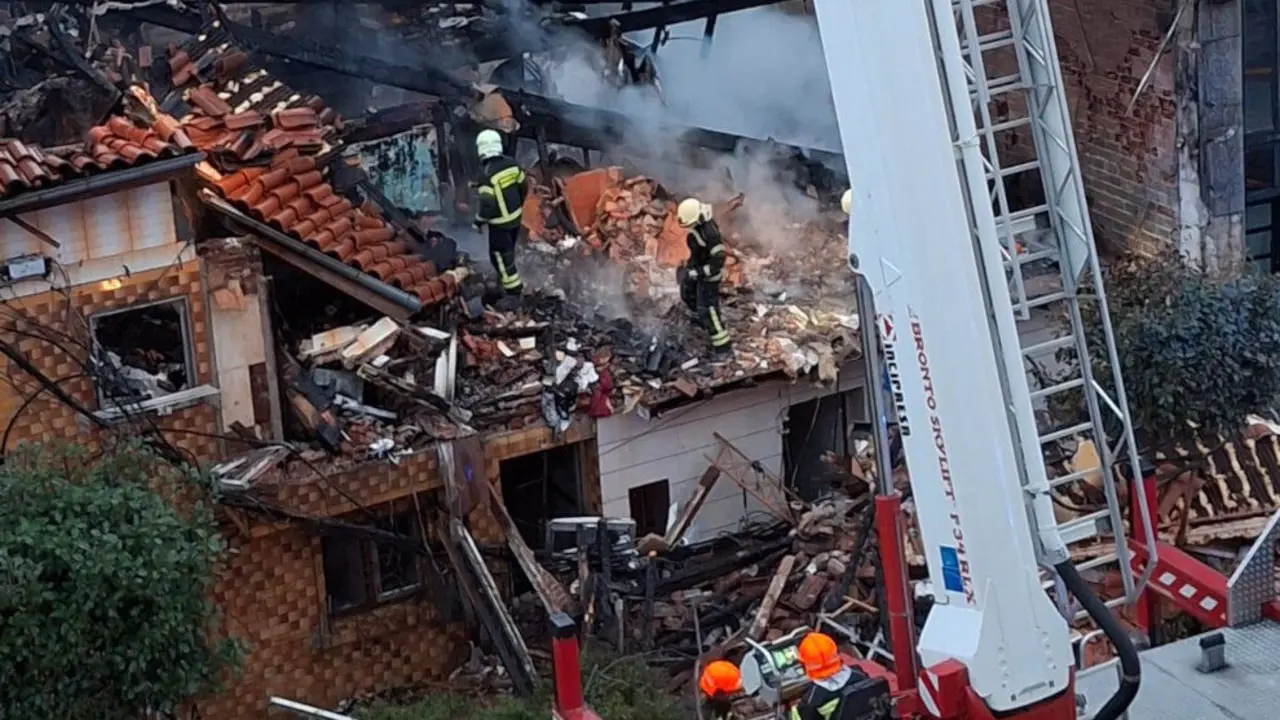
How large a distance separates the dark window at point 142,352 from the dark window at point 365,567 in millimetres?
1818

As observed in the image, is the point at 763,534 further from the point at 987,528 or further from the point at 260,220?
the point at 987,528

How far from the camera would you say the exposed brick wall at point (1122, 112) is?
15172mm

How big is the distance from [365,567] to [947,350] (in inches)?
300

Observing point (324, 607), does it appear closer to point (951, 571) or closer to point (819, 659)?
point (819, 659)

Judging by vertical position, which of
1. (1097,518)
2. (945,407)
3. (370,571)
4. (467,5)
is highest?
(467,5)

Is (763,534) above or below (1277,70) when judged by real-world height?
below

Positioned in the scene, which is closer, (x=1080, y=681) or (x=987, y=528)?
(x=987, y=528)

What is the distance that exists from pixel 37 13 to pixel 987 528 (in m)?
11.4

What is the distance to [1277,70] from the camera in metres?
16.0

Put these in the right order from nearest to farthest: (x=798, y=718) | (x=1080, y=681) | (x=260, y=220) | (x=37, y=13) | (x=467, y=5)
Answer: (x=798, y=718) → (x=1080, y=681) → (x=260, y=220) → (x=37, y=13) → (x=467, y=5)

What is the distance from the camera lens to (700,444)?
46.2 feet

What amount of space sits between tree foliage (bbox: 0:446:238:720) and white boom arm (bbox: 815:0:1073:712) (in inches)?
199

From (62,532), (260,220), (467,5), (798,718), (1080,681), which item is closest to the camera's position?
(798,718)

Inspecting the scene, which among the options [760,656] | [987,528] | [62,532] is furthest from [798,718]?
[62,532]
